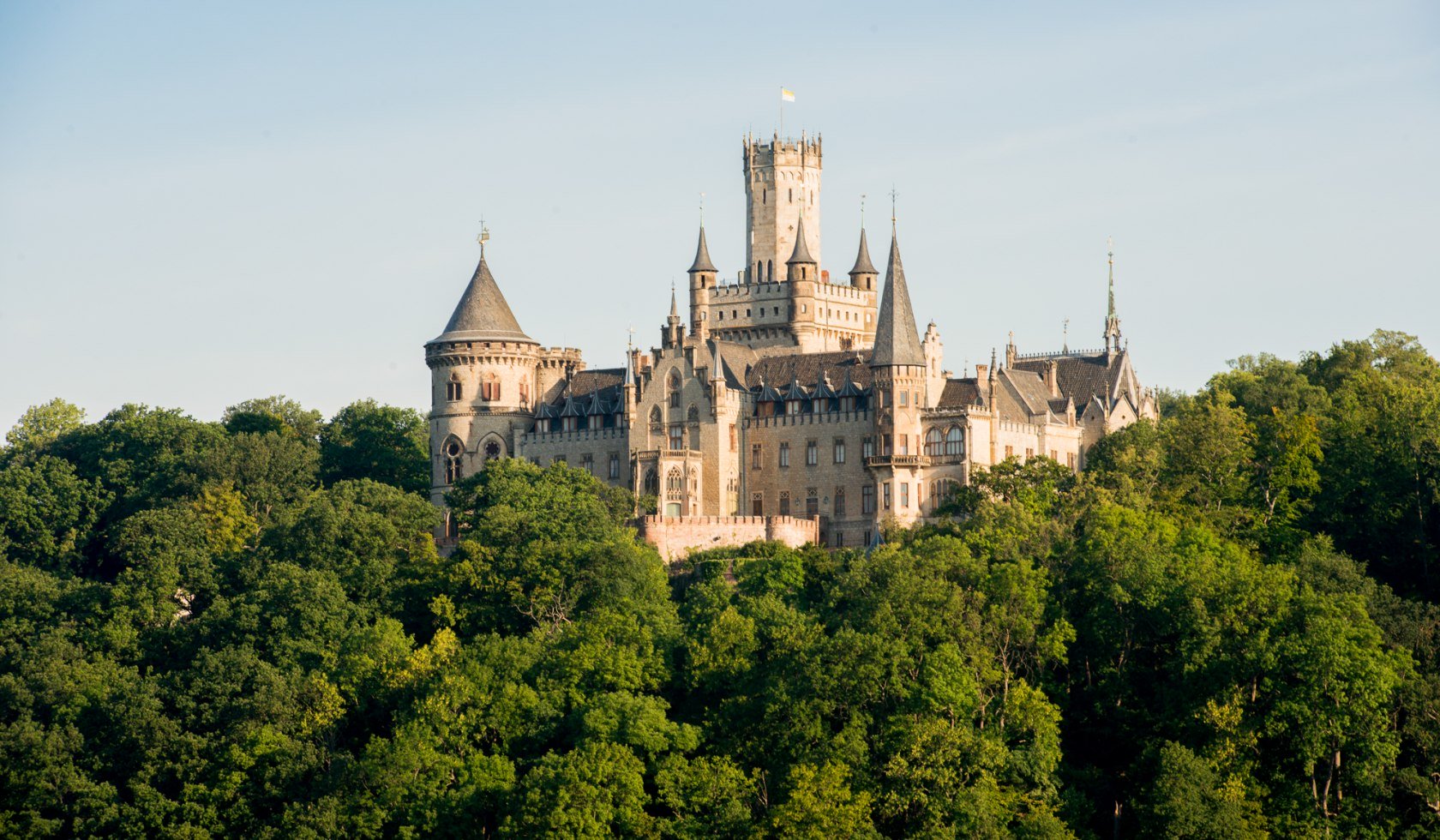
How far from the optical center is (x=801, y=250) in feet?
432

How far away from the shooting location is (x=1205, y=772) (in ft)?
283

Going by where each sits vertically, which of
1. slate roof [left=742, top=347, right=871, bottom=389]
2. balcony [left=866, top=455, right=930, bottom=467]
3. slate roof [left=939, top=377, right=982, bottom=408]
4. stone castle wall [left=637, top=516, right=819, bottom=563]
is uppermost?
slate roof [left=742, top=347, right=871, bottom=389]

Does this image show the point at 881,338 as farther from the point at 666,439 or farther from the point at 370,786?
Answer: the point at 370,786

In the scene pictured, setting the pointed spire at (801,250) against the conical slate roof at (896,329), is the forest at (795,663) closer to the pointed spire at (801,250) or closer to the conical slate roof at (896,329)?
the conical slate roof at (896,329)

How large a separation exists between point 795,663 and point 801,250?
42.7 meters

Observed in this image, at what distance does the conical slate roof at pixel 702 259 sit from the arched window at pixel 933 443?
2197 centimetres

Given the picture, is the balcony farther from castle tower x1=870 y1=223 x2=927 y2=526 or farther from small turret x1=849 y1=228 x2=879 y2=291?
small turret x1=849 y1=228 x2=879 y2=291

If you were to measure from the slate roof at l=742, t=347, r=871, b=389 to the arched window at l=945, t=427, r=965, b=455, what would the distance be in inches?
190

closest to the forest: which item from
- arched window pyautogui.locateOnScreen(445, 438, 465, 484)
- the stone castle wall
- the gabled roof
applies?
the stone castle wall

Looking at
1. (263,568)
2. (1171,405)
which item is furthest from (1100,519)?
(1171,405)

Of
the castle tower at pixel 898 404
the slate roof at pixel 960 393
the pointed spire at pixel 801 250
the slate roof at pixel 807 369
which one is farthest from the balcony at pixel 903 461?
the pointed spire at pixel 801 250

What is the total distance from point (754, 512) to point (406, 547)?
1617 centimetres

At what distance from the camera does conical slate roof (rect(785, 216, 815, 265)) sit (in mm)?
131250

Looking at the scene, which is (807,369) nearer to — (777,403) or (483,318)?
(777,403)
